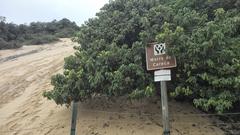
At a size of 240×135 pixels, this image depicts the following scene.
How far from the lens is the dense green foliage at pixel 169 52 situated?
1058 centimetres

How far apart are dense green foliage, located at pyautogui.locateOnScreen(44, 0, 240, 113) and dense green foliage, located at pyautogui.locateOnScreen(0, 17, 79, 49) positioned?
20.6 meters

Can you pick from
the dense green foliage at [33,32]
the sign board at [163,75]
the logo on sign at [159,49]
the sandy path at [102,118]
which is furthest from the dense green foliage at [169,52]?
the dense green foliage at [33,32]

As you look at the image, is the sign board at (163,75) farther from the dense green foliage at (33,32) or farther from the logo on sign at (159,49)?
the dense green foliage at (33,32)

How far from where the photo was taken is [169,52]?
33.1ft

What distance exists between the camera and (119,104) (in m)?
12.9

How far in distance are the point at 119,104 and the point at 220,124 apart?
9.66 ft

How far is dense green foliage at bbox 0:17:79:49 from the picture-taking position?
113ft

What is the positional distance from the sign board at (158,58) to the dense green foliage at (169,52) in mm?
337

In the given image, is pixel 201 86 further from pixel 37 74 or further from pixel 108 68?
pixel 37 74

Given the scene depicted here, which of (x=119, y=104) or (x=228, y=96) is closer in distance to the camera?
(x=228, y=96)

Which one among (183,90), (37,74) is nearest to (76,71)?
(183,90)

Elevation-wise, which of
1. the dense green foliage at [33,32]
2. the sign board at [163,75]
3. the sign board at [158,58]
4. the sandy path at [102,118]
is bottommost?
Result: the sandy path at [102,118]

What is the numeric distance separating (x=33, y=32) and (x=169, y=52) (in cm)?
3164

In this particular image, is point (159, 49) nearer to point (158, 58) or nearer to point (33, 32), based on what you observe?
point (158, 58)
